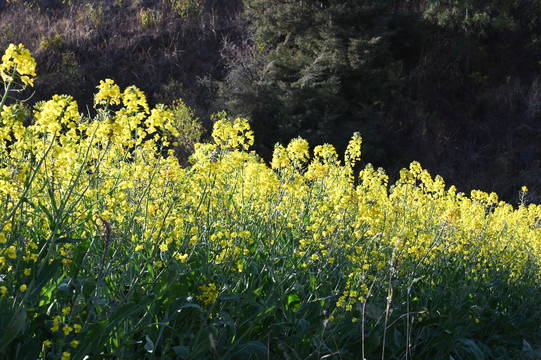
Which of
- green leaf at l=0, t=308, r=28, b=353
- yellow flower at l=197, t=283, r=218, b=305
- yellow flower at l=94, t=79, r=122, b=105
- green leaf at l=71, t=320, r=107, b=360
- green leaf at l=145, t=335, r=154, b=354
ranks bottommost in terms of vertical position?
green leaf at l=145, t=335, r=154, b=354

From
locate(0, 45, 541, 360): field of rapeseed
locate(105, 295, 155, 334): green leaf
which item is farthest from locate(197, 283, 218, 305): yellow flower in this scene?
locate(105, 295, 155, 334): green leaf

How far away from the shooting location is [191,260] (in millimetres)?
2879

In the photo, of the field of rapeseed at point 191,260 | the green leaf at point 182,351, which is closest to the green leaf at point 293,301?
the field of rapeseed at point 191,260

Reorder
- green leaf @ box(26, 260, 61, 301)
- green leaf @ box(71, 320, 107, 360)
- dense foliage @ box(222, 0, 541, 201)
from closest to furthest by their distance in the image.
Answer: green leaf @ box(71, 320, 107, 360)
green leaf @ box(26, 260, 61, 301)
dense foliage @ box(222, 0, 541, 201)

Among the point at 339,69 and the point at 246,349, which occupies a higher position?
the point at 246,349

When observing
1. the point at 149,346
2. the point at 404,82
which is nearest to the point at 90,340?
the point at 149,346

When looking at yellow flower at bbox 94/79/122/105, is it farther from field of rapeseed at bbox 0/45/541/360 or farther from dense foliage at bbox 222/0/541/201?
dense foliage at bbox 222/0/541/201

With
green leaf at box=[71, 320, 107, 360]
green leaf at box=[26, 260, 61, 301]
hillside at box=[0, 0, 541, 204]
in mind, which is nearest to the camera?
green leaf at box=[71, 320, 107, 360]

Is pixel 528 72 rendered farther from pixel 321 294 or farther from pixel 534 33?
pixel 321 294

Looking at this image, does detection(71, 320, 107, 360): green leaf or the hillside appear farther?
the hillside

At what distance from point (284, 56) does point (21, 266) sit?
1309 cm

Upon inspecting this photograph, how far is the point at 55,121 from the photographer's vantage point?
2.17 meters

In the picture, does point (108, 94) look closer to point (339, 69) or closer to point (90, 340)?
point (90, 340)

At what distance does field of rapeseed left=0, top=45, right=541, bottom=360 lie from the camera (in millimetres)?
2174
